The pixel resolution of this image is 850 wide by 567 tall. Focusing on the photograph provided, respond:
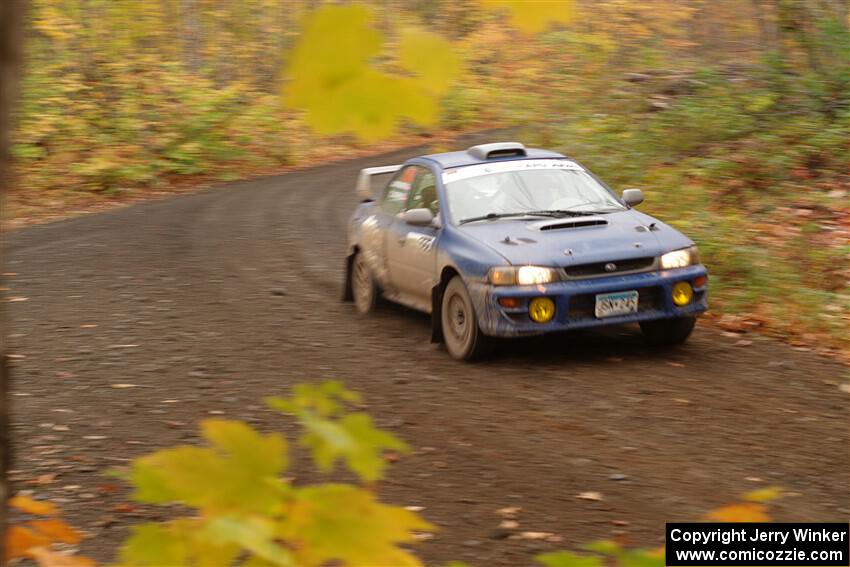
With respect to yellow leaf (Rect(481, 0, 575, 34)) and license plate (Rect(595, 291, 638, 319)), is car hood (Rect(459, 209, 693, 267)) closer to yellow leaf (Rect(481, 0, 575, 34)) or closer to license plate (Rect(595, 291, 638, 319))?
license plate (Rect(595, 291, 638, 319))

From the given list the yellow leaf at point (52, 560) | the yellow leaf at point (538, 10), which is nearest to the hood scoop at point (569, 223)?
the yellow leaf at point (52, 560)

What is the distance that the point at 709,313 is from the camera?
1041 centimetres

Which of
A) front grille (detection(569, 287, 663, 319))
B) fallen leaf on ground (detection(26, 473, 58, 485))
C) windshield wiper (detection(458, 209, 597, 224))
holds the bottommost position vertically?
fallen leaf on ground (detection(26, 473, 58, 485))

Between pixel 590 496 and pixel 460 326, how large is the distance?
325cm

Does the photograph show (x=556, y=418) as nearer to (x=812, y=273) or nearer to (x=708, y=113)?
(x=812, y=273)

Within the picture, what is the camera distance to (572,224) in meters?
8.81

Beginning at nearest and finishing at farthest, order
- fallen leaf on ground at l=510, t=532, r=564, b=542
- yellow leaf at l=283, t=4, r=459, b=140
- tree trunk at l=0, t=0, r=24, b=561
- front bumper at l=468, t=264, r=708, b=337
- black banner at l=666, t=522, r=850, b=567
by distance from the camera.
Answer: tree trunk at l=0, t=0, r=24, b=561, yellow leaf at l=283, t=4, r=459, b=140, black banner at l=666, t=522, r=850, b=567, fallen leaf on ground at l=510, t=532, r=564, b=542, front bumper at l=468, t=264, r=708, b=337

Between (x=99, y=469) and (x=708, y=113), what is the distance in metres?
11.5

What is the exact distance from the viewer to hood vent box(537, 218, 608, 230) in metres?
8.77

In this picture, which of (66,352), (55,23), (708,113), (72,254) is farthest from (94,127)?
(66,352)

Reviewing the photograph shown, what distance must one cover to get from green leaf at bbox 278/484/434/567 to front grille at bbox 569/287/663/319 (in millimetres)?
6391

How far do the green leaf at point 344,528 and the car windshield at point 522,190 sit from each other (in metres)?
7.27

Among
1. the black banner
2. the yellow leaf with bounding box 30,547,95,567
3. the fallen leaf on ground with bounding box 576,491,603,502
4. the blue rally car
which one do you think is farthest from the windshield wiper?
the yellow leaf with bounding box 30,547,95,567

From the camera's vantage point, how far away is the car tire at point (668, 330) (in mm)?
8992
